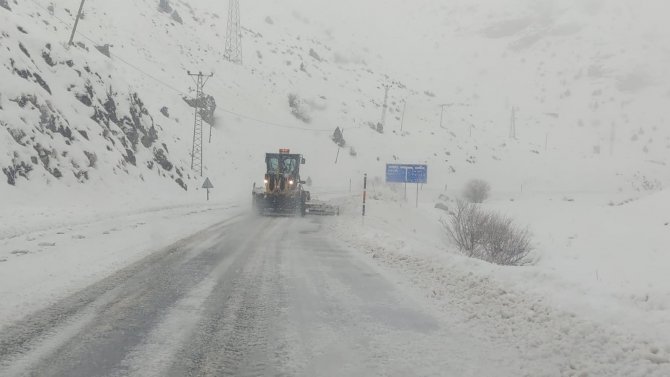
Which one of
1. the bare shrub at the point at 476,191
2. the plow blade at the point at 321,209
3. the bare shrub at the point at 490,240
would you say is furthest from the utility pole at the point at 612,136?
the bare shrub at the point at 490,240

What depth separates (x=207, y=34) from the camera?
229ft

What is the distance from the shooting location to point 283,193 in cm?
2430

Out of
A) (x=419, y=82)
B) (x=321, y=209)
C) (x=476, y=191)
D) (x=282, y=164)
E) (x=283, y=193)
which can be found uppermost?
(x=419, y=82)

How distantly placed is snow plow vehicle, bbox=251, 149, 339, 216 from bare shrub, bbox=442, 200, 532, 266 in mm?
7131

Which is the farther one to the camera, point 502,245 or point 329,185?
point 329,185

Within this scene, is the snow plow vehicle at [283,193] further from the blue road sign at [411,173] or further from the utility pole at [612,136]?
the utility pole at [612,136]

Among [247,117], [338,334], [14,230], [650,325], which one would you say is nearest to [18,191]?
[14,230]

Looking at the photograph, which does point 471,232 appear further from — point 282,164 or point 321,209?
point 282,164

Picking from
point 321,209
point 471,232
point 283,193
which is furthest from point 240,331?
point 321,209

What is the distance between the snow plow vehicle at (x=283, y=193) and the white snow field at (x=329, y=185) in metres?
1.82

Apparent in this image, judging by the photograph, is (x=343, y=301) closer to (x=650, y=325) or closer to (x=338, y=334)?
(x=338, y=334)

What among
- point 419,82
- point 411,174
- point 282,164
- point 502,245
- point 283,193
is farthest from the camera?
point 419,82

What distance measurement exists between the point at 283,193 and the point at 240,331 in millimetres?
19394

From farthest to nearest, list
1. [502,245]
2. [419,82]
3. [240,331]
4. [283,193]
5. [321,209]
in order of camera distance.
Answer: [419,82]
[321,209]
[283,193]
[502,245]
[240,331]
